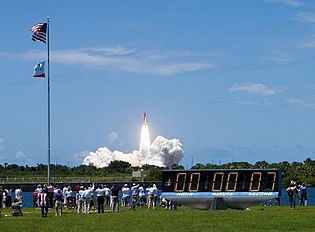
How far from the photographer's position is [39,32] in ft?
225

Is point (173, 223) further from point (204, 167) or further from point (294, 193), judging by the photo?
point (204, 167)

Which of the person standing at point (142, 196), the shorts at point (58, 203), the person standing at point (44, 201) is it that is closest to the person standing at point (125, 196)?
the person standing at point (142, 196)

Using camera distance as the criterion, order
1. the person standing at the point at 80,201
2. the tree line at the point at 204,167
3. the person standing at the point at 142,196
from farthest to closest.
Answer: the tree line at the point at 204,167 → the person standing at the point at 142,196 → the person standing at the point at 80,201

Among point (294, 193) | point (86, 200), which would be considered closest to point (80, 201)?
point (86, 200)

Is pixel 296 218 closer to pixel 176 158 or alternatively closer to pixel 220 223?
pixel 220 223

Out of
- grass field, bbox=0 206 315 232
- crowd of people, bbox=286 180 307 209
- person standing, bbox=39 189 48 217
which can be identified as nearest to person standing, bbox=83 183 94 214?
person standing, bbox=39 189 48 217

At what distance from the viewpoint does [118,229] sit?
4050 cm

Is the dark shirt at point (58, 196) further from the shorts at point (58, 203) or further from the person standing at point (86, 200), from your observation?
the person standing at point (86, 200)

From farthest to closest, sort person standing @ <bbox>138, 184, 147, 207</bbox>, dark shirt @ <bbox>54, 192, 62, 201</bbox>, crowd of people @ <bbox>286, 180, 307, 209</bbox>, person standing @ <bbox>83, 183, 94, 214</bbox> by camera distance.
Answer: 1. person standing @ <bbox>138, 184, 147, 207</bbox>
2. crowd of people @ <bbox>286, 180, 307, 209</bbox>
3. person standing @ <bbox>83, 183, 94, 214</bbox>
4. dark shirt @ <bbox>54, 192, 62, 201</bbox>

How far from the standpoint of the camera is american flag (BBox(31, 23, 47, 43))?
224 feet

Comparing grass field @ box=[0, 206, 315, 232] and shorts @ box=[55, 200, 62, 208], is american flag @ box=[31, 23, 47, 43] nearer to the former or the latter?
shorts @ box=[55, 200, 62, 208]

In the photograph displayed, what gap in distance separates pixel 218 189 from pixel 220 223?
15.3m

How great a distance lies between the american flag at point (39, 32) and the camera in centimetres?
6825

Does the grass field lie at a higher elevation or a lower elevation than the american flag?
lower
